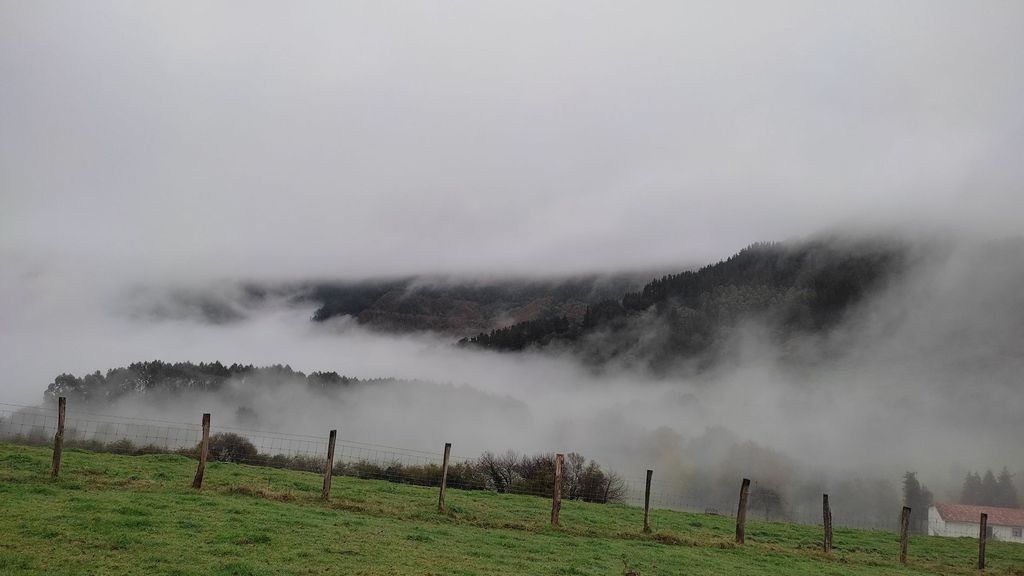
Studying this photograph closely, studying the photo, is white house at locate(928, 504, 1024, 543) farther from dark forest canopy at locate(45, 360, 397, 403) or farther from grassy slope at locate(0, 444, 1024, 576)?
dark forest canopy at locate(45, 360, 397, 403)

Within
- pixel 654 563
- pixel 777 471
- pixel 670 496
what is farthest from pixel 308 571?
pixel 777 471

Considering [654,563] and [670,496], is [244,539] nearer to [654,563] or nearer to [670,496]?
[654,563]

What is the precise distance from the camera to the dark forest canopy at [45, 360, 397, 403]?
153 meters

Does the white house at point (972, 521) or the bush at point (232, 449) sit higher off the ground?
the bush at point (232, 449)

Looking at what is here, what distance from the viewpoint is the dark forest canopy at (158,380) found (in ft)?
501

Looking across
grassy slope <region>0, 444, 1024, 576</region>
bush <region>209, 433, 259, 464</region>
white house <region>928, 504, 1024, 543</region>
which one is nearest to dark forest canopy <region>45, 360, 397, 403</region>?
bush <region>209, 433, 259, 464</region>

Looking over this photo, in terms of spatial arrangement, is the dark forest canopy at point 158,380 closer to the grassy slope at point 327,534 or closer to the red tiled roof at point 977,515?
the grassy slope at point 327,534

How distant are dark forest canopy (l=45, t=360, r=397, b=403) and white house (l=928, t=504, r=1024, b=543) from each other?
158505 mm

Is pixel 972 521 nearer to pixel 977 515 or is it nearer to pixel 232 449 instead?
pixel 977 515

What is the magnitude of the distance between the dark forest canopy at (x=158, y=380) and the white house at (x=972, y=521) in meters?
159

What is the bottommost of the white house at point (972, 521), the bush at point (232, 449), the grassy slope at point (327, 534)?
the white house at point (972, 521)

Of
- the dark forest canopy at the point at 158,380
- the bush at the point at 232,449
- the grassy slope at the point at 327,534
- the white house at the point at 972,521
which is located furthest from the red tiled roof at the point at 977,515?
the dark forest canopy at the point at 158,380

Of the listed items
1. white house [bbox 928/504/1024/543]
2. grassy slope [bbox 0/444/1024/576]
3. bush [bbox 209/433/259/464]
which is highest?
grassy slope [bbox 0/444/1024/576]

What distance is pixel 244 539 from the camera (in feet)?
62.8
